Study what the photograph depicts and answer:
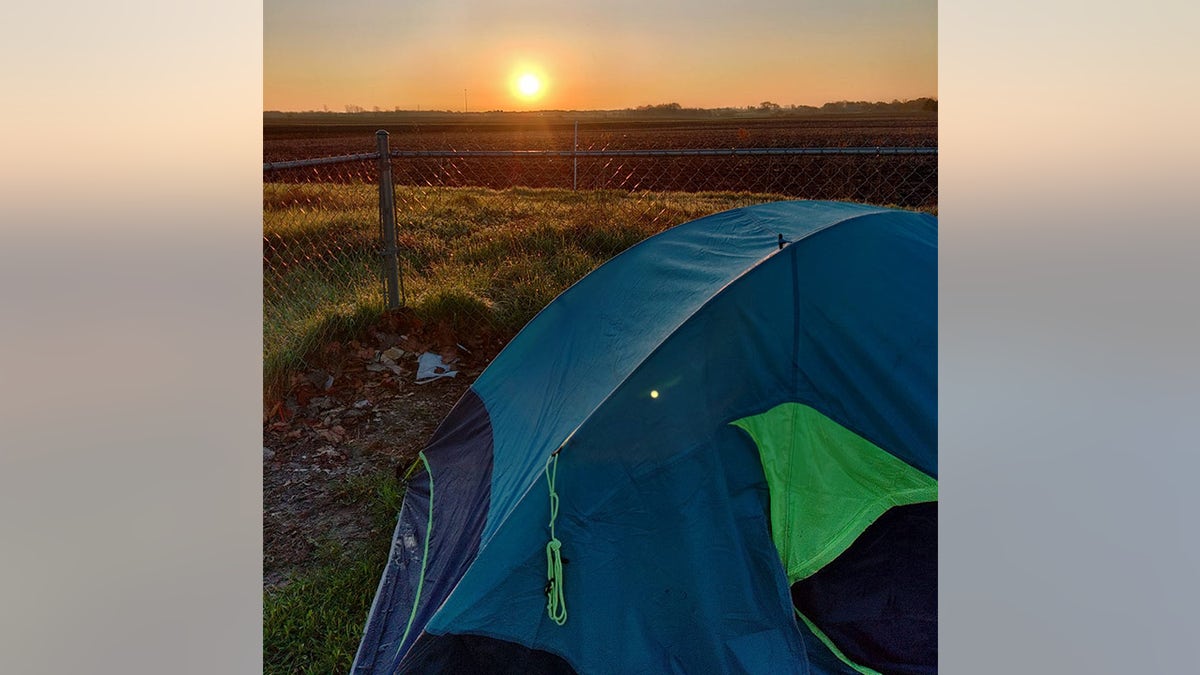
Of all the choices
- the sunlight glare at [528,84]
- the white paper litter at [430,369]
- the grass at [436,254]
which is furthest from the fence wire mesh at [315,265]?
the sunlight glare at [528,84]

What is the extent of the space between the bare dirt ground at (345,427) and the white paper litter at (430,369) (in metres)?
0.03

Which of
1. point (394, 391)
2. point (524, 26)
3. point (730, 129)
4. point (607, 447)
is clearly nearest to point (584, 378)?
point (607, 447)

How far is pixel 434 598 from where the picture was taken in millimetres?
1896

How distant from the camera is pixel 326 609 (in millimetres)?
2150

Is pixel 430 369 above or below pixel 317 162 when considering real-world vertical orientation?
below

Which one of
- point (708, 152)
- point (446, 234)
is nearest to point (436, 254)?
point (446, 234)


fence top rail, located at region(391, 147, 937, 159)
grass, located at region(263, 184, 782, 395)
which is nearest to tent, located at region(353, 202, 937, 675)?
fence top rail, located at region(391, 147, 937, 159)

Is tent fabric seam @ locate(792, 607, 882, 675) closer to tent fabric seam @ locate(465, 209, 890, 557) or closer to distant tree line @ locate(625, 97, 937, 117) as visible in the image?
tent fabric seam @ locate(465, 209, 890, 557)

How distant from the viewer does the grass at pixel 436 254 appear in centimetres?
398

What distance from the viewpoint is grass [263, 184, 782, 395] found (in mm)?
3979

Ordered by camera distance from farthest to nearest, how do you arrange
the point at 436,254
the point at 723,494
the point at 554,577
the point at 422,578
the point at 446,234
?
the point at 446,234 → the point at 436,254 → the point at 422,578 → the point at 723,494 → the point at 554,577

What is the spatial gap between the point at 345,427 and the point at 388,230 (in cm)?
131

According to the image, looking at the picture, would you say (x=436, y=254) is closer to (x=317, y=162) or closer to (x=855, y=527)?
(x=317, y=162)

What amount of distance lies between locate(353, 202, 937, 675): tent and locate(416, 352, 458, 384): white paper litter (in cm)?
150
